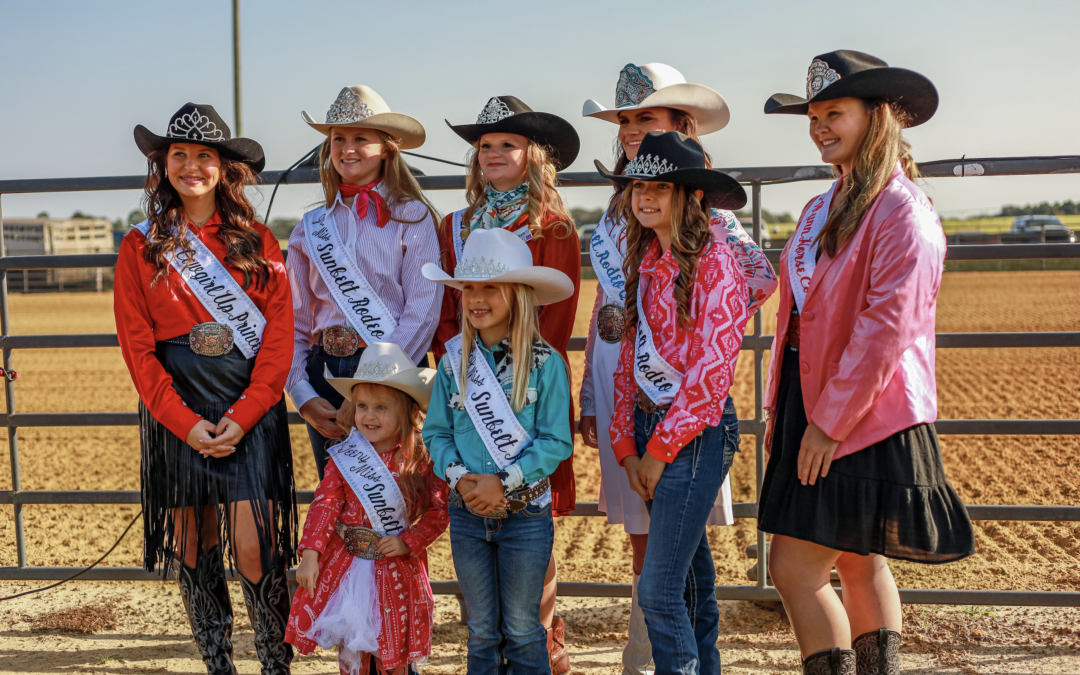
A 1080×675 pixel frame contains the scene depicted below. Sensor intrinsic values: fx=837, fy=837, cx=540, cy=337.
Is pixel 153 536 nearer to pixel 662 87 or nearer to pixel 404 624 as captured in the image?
pixel 404 624

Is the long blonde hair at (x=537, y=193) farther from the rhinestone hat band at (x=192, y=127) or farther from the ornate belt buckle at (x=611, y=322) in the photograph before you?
the rhinestone hat band at (x=192, y=127)

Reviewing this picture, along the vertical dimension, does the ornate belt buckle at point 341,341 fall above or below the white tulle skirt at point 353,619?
above

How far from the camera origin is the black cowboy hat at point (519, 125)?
120 inches

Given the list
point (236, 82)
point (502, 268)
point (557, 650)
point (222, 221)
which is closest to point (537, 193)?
point (502, 268)

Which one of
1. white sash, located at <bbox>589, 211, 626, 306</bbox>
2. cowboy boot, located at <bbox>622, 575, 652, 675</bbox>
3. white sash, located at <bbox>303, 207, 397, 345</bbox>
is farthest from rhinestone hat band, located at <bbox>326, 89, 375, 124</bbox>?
cowboy boot, located at <bbox>622, 575, 652, 675</bbox>

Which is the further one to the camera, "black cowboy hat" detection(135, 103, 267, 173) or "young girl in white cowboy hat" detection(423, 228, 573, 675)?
"black cowboy hat" detection(135, 103, 267, 173)

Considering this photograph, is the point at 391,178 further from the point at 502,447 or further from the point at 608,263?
the point at 502,447

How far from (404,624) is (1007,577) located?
393 cm

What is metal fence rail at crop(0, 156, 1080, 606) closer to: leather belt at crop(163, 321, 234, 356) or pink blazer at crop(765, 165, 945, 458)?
leather belt at crop(163, 321, 234, 356)

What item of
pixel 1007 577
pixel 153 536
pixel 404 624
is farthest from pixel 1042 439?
pixel 153 536

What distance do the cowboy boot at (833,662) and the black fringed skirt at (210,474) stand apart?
6.13 feet

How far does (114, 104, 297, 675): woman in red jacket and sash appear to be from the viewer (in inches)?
116

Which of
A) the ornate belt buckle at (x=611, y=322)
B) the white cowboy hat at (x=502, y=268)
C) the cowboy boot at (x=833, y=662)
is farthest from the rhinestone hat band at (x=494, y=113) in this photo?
the cowboy boot at (x=833, y=662)

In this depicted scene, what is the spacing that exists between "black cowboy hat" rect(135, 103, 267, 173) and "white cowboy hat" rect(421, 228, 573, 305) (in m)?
0.93
